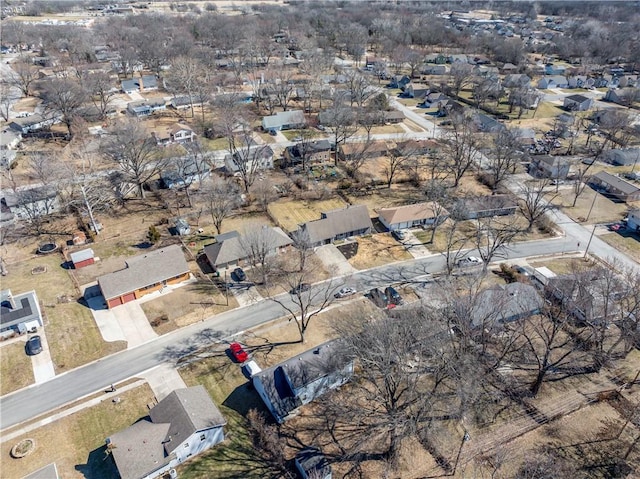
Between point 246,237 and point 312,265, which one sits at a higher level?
point 246,237

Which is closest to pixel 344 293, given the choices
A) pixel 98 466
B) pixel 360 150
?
pixel 98 466

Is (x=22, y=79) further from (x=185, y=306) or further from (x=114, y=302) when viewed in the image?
(x=185, y=306)

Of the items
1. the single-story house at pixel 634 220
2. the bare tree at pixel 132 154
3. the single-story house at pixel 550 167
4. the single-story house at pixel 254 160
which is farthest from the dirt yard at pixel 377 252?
the single-story house at pixel 550 167

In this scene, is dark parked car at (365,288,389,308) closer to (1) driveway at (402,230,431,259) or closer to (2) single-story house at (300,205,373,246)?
(1) driveway at (402,230,431,259)

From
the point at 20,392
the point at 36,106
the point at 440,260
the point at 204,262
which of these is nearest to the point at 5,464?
the point at 20,392

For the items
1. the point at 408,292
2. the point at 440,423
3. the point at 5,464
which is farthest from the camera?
the point at 408,292

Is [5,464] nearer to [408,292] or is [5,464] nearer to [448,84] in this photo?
[408,292]
